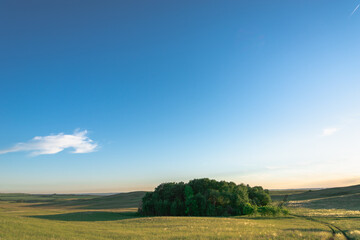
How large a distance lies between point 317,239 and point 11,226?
1219 inches

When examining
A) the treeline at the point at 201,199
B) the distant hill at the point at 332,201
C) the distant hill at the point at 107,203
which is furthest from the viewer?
the distant hill at the point at 107,203

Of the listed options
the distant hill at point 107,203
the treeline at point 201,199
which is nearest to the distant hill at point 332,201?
the treeline at point 201,199

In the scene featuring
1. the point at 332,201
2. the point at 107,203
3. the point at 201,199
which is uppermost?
the point at 201,199

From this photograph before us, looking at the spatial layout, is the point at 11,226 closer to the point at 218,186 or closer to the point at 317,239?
the point at 317,239

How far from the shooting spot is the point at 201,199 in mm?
60375

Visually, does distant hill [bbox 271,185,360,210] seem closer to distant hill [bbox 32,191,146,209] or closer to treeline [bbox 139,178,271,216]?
treeline [bbox 139,178,271,216]

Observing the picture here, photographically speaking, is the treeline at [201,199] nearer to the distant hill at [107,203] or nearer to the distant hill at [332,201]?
the distant hill at [332,201]

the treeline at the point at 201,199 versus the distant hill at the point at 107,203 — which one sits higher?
the treeline at the point at 201,199

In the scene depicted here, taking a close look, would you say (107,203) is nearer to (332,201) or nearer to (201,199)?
(201,199)

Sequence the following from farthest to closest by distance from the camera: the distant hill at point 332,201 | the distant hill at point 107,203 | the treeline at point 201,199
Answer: the distant hill at point 107,203 → the distant hill at point 332,201 → the treeline at point 201,199

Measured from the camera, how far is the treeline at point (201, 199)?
59406 millimetres

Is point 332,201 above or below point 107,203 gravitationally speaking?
above

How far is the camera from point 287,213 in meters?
53.9

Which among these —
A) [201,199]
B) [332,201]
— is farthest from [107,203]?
[332,201]
